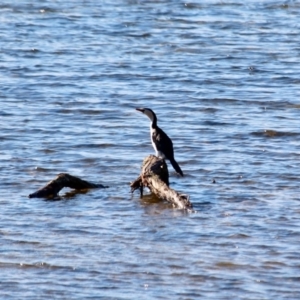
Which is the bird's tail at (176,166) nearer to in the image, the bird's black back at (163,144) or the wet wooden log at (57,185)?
the bird's black back at (163,144)

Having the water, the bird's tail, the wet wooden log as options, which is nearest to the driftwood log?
the water

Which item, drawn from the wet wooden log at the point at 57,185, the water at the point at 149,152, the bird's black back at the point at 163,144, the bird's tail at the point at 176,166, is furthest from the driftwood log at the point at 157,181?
the bird's black back at the point at 163,144

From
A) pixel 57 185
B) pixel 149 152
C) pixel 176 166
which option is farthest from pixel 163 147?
pixel 57 185

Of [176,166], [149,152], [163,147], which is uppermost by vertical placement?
[163,147]

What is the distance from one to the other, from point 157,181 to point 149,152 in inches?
100.0

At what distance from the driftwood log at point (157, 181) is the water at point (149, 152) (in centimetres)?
11

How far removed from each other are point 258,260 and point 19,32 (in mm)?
15210

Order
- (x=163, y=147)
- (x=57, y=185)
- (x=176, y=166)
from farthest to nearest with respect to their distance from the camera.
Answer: (x=163, y=147) → (x=176, y=166) → (x=57, y=185)

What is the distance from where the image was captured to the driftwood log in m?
10.1

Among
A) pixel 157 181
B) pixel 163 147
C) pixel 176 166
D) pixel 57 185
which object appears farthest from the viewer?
pixel 163 147

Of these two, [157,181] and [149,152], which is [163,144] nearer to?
[149,152]

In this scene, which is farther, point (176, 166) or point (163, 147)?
point (163, 147)

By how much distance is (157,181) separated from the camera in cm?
1027

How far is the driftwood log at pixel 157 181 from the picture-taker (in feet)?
33.1
